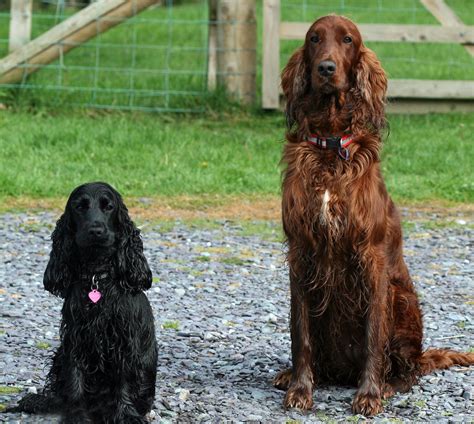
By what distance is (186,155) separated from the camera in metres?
11.3

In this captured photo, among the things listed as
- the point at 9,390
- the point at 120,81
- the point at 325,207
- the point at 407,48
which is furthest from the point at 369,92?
the point at 407,48

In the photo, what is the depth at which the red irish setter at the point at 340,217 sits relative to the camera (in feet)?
17.8

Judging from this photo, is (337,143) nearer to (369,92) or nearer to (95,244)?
(369,92)

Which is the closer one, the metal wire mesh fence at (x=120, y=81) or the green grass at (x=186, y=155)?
the green grass at (x=186, y=155)

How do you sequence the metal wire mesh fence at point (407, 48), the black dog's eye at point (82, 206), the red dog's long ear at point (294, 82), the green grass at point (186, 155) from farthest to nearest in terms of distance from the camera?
1. the metal wire mesh fence at point (407, 48)
2. the green grass at point (186, 155)
3. the red dog's long ear at point (294, 82)
4. the black dog's eye at point (82, 206)

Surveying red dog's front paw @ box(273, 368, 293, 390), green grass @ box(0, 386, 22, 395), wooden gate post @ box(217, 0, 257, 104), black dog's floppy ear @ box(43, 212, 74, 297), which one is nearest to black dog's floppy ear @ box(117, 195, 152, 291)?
black dog's floppy ear @ box(43, 212, 74, 297)

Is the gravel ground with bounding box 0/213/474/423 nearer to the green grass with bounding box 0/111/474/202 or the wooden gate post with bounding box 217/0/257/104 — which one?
the green grass with bounding box 0/111/474/202

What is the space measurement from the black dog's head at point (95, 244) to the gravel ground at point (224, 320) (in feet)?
2.20

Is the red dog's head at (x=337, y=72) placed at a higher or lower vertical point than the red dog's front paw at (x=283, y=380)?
higher

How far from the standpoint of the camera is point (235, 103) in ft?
41.9

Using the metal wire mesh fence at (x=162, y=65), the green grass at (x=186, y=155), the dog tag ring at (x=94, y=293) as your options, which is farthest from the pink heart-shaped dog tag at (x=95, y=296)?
the metal wire mesh fence at (x=162, y=65)

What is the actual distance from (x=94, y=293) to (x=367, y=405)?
1405 millimetres

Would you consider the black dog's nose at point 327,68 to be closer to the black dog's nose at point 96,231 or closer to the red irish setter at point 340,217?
the red irish setter at point 340,217

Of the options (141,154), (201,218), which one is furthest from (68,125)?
(201,218)
